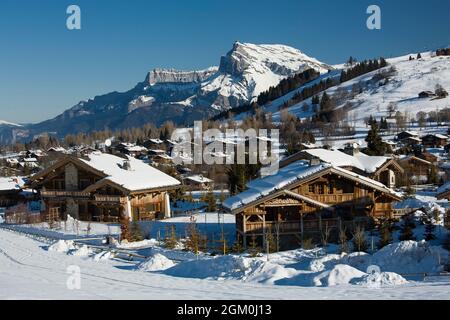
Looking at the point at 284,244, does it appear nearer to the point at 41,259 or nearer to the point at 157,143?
the point at 41,259

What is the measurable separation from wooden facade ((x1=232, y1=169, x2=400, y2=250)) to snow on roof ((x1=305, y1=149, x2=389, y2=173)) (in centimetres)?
766

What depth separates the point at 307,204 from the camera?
29.5 m

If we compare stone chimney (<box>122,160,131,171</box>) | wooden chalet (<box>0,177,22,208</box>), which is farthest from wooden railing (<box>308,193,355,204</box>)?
wooden chalet (<box>0,177,22,208</box>)

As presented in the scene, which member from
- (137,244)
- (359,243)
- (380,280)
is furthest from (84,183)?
(380,280)

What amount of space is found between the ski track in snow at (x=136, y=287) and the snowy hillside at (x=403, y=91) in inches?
4640

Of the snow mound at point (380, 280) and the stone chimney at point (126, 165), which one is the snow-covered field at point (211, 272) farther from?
the stone chimney at point (126, 165)

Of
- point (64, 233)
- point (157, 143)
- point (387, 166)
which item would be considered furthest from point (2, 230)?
point (157, 143)

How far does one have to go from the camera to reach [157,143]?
418 feet

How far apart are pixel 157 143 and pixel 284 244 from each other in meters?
101

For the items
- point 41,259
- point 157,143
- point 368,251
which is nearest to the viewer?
point 41,259

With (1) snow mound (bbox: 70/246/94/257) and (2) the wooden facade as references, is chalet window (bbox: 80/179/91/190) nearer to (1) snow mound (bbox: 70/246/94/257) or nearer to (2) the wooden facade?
(2) the wooden facade

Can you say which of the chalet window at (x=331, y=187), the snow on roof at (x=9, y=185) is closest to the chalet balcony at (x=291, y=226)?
the chalet window at (x=331, y=187)

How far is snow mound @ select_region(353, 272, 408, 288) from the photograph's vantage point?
53.2 feet

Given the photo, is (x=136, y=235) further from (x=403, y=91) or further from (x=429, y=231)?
(x=403, y=91)
